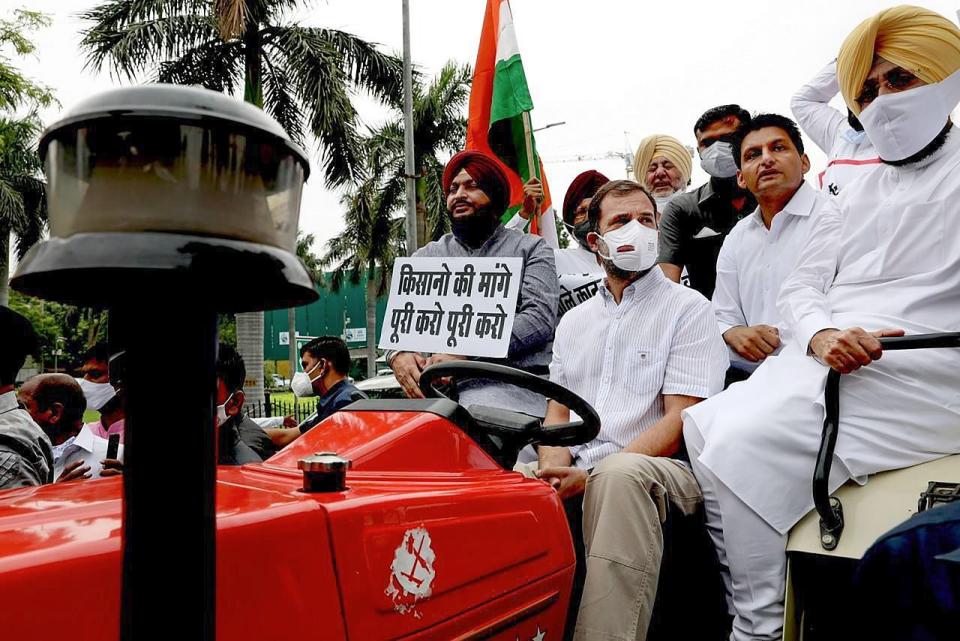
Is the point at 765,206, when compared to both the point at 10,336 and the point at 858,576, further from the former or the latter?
the point at 10,336

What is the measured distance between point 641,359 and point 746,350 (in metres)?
0.66

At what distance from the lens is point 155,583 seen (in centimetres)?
60

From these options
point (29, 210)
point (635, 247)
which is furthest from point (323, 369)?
point (29, 210)

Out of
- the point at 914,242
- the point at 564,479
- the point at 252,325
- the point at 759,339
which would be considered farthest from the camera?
the point at 252,325

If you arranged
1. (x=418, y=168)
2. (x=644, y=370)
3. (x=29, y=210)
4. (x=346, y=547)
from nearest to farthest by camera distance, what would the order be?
(x=346, y=547)
(x=644, y=370)
(x=29, y=210)
(x=418, y=168)

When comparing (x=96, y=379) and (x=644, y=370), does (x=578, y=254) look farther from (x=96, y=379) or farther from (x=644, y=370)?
(x=96, y=379)

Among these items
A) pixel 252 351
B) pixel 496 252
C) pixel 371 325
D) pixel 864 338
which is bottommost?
pixel 371 325

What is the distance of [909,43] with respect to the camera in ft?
7.83

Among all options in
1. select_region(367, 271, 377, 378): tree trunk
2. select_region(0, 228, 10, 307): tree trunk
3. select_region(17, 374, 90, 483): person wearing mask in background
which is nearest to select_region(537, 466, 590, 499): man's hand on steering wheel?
select_region(17, 374, 90, 483): person wearing mask in background

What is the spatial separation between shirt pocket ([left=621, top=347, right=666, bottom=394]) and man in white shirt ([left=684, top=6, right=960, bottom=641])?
21 centimetres

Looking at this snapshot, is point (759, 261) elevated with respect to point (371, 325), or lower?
elevated

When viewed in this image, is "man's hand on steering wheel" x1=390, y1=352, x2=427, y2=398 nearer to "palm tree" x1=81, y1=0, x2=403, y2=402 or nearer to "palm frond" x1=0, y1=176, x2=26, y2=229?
"palm tree" x1=81, y1=0, x2=403, y2=402

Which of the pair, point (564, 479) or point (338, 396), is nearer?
point (564, 479)

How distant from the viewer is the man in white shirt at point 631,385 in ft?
6.05
